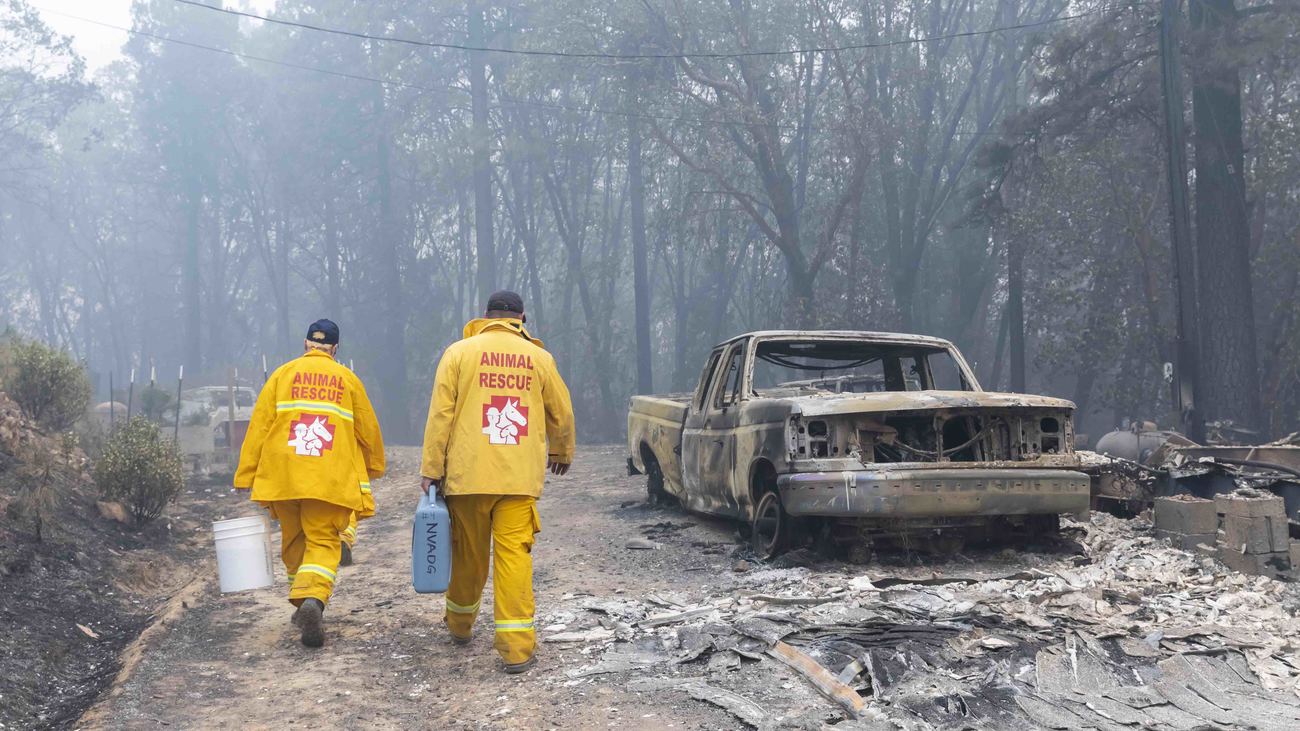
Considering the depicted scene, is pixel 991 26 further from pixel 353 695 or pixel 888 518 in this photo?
pixel 353 695

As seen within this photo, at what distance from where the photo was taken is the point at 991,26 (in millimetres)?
30516

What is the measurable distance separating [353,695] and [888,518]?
3.51 m

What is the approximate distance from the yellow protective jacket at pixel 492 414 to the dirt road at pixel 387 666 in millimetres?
933

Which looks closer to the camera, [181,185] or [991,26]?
[991,26]

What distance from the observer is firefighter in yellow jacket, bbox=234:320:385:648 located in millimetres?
6023

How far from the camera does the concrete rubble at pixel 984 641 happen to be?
4379 millimetres

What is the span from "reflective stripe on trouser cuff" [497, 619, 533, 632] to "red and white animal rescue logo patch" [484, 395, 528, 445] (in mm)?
862

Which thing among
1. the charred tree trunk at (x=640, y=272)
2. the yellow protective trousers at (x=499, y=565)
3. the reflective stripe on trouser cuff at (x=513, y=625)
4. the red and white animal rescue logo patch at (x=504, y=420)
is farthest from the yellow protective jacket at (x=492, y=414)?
the charred tree trunk at (x=640, y=272)

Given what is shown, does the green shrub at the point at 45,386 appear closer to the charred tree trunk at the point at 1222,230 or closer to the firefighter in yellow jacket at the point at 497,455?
the firefighter in yellow jacket at the point at 497,455

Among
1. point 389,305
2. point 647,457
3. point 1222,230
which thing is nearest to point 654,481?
point 647,457

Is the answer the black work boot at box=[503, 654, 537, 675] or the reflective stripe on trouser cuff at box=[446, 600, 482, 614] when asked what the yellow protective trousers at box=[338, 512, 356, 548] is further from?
the black work boot at box=[503, 654, 537, 675]

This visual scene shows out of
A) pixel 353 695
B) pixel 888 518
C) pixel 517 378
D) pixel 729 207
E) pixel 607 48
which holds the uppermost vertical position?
pixel 607 48

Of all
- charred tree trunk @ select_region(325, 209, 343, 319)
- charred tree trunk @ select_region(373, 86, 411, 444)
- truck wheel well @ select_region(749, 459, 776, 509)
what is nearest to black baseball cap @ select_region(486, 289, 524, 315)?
truck wheel well @ select_region(749, 459, 776, 509)

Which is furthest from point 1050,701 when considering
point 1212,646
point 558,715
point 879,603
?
point 558,715
